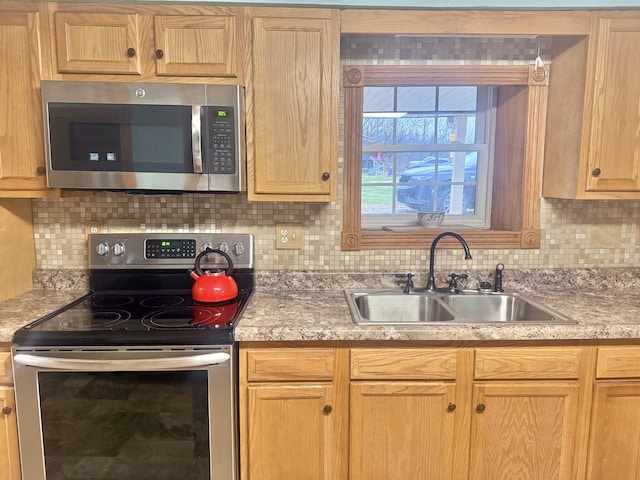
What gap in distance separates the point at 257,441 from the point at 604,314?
1.37 metres

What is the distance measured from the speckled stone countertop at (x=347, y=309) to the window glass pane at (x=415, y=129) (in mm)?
694

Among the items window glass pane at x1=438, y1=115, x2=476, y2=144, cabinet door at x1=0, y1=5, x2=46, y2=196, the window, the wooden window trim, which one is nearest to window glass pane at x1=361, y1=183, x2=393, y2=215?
the window

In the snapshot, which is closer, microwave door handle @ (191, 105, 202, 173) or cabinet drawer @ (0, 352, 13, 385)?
cabinet drawer @ (0, 352, 13, 385)

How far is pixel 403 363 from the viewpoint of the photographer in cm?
158

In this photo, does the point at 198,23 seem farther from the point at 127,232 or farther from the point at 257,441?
the point at 257,441

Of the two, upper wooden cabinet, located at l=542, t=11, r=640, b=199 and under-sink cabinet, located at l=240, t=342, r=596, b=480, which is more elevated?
upper wooden cabinet, located at l=542, t=11, r=640, b=199

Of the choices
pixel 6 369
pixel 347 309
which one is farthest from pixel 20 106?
pixel 347 309

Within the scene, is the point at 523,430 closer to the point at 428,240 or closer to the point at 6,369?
the point at 428,240

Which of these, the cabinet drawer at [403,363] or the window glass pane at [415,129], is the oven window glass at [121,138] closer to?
the cabinet drawer at [403,363]

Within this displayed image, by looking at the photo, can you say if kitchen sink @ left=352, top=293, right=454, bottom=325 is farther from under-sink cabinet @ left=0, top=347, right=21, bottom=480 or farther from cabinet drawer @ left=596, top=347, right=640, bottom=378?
under-sink cabinet @ left=0, top=347, right=21, bottom=480

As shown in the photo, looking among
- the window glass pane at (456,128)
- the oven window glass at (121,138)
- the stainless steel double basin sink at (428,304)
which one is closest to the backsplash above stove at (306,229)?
the stainless steel double basin sink at (428,304)

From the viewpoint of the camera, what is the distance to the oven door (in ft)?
4.87

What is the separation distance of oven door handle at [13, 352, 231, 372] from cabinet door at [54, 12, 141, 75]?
1.06 metres

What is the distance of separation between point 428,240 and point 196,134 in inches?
44.9
